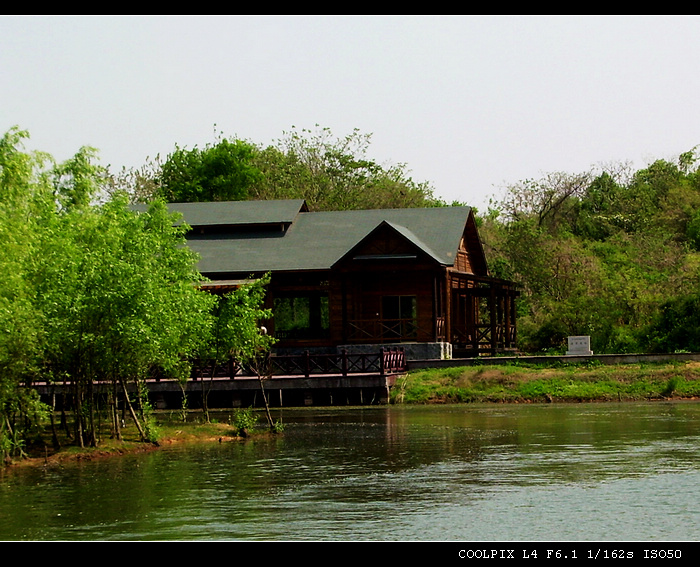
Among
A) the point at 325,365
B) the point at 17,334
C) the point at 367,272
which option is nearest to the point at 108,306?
the point at 17,334

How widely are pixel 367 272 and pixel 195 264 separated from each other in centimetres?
653

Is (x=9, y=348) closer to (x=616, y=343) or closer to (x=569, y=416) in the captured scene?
(x=569, y=416)

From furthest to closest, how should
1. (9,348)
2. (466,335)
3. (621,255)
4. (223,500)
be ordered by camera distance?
(621,255) → (466,335) → (9,348) → (223,500)

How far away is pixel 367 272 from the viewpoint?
4250 centimetres

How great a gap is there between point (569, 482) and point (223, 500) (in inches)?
214

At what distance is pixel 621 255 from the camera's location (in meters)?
50.8

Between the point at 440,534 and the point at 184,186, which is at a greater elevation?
the point at 184,186

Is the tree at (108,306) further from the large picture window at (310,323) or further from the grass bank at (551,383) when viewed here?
the large picture window at (310,323)

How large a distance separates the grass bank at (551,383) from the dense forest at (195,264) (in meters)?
4.50

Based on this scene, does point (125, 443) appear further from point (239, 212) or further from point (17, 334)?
point (239, 212)

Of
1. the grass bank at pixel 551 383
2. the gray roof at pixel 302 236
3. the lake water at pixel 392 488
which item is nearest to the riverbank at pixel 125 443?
the lake water at pixel 392 488

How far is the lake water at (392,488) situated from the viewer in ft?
48.5

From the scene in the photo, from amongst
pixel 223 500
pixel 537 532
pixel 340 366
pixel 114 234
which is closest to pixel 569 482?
pixel 537 532

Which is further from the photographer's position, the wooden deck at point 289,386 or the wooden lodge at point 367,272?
the wooden lodge at point 367,272
